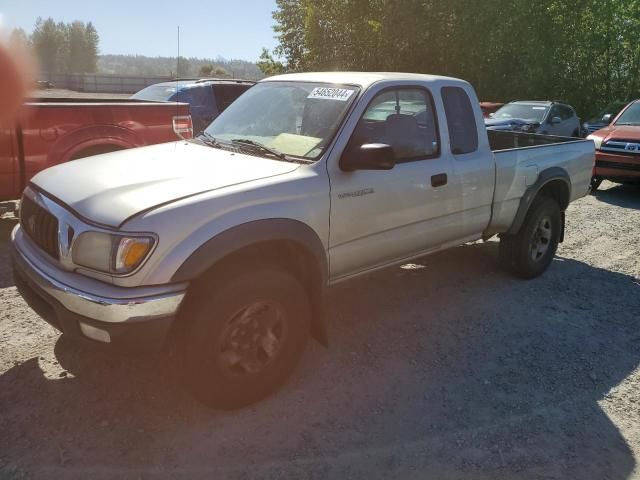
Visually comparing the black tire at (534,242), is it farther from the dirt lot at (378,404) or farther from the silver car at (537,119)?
the silver car at (537,119)

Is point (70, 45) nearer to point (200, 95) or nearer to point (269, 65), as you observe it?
point (269, 65)

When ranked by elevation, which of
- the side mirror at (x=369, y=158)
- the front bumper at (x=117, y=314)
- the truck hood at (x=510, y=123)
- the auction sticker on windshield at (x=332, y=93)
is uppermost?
the auction sticker on windshield at (x=332, y=93)

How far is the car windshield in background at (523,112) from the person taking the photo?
14.0 meters

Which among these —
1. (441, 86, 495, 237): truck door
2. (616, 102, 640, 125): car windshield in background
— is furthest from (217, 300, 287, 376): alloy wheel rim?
(616, 102, 640, 125): car windshield in background

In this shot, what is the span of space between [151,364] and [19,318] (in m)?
1.31

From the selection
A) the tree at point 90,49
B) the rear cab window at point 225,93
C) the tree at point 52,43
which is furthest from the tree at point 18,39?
the tree at point 90,49

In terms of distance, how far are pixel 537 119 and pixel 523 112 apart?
0.55 metres

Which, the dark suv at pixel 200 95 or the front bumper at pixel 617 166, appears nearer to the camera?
the dark suv at pixel 200 95

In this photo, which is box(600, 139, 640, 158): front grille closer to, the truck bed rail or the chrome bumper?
the truck bed rail

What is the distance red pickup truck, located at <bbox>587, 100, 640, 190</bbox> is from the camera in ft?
32.3

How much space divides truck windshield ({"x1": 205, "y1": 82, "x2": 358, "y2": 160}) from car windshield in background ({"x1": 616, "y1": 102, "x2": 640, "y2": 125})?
9.25m

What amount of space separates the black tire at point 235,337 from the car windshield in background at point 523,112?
40.5 feet

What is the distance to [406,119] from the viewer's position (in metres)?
4.03

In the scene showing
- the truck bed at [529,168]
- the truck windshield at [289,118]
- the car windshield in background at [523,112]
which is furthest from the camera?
the car windshield in background at [523,112]
